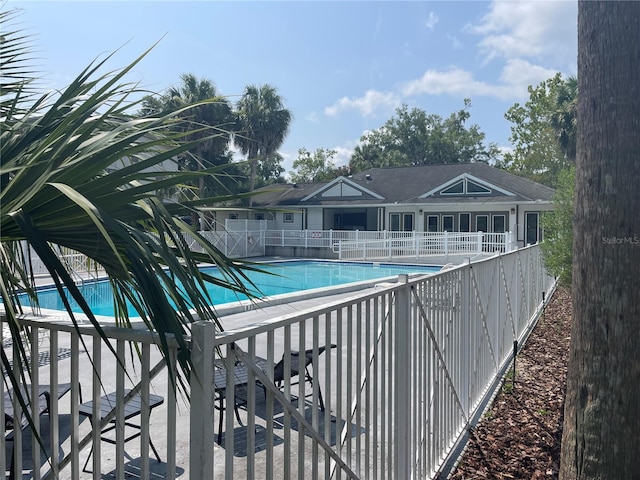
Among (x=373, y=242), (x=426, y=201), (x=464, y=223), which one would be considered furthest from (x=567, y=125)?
(x=373, y=242)

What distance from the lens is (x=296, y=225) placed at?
118 ft

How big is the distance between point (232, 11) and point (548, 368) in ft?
20.9

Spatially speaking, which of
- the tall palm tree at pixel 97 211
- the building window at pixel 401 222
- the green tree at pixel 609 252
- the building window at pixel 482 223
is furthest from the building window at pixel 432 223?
the tall palm tree at pixel 97 211

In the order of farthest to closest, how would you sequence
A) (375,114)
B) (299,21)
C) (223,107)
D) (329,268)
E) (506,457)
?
(375,114)
(223,107)
(329,268)
(299,21)
(506,457)

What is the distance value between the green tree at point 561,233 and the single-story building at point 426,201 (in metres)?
14.9

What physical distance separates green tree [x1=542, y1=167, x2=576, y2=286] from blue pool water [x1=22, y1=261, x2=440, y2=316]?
722 cm

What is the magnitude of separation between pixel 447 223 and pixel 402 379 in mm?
28600

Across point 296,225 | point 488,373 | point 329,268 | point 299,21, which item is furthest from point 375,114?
point 488,373

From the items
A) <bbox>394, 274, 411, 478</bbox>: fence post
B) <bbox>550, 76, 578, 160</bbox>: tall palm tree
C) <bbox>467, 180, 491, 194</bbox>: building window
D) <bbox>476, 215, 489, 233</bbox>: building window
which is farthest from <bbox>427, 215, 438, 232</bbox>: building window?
<bbox>394, 274, 411, 478</bbox>: fence post

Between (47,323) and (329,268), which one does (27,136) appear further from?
(329,268)

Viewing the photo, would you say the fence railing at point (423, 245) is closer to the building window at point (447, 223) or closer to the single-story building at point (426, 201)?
the single-story building at point (426, 201)

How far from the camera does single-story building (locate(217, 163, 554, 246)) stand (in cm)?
2839

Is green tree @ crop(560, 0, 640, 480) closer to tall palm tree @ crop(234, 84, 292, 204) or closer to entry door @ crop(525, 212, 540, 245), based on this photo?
entry door @ crop(525, 212, 540, 245)

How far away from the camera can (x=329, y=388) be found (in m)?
2.53
